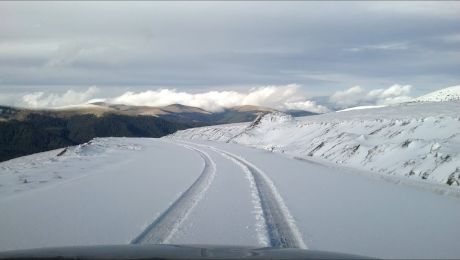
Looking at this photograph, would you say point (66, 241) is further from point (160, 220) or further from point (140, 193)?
point (140, 193)

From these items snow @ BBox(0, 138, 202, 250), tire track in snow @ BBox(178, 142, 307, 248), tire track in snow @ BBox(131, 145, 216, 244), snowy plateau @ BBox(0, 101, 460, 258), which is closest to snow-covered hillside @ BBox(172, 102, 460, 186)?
snowy plateau @ BBox(0, 101, 460, 258)

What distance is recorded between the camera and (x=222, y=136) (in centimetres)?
7219

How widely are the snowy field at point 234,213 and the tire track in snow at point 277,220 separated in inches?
0.7

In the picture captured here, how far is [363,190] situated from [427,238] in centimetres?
657

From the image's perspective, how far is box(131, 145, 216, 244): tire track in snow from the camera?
325 inches

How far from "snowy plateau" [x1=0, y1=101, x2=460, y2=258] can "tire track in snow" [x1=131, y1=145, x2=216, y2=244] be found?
2cm

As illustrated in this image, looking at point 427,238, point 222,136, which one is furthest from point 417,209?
point 222,136

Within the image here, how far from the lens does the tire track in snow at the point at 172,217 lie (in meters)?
8.25

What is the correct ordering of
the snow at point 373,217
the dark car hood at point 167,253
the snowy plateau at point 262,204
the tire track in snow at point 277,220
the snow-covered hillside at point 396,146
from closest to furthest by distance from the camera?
the dark car hood at point 167,253, the snow at point 373,217, the tire track in snow at point 277,220, the snowy plateau at point 262,204, the snow-covered hillside at point 396,146

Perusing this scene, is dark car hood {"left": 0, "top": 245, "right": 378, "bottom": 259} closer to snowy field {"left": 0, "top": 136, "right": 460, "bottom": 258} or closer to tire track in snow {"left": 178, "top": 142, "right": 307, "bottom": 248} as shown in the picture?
snowy field {"left": 0, "top": 136, "right": 460, "bottom": 258}

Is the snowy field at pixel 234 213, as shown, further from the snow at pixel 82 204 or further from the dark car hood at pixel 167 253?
the dark car hood at pixel 167 253

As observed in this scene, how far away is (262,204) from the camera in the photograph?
12172 millimetres

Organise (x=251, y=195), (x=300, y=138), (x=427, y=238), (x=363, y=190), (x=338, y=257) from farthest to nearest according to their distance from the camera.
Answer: (x=300, y=138) < (x=363, y=190) < (x=251, y=195) < (x=427, y=238) < (x=338, y=257)

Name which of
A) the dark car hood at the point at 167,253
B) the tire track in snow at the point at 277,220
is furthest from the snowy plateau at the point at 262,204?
the dark car hood at the point at 167,253
